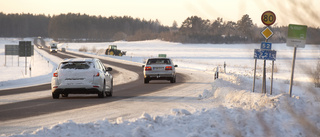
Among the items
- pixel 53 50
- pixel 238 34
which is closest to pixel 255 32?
pixel 238 34

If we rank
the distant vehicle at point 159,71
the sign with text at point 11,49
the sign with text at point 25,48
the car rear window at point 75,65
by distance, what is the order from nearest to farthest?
the car rear window at point 75,65, the distant vehicle at point 159,71, the sign with text at point 25,48, the sign with text at point 11,49

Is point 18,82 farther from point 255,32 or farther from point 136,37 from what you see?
point 136,37

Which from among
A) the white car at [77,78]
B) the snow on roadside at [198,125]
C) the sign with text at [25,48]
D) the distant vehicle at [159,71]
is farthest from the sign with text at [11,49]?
the snow on roadside at [198,125]

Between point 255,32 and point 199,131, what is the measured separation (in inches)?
174

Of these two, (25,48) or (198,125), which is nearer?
(198,125)

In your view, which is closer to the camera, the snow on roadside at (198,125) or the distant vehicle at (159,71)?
the snow on roadside at (198,125)

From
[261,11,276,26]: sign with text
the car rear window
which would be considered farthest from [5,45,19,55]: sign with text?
[261,11,276,26]: sign with text

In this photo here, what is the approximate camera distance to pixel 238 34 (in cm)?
379

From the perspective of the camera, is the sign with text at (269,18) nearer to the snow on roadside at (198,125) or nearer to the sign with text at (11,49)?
the snow on roadside at (198,125)

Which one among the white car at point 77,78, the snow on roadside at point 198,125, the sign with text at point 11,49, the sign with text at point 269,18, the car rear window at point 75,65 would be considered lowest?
the snow on roadside at point 198,125

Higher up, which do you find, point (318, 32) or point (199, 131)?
point (318, 32)

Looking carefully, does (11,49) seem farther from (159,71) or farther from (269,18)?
(269,18)

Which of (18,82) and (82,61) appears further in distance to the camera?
(18,82)

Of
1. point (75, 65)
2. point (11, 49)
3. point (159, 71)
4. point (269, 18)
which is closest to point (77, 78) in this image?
point (75, 65)
